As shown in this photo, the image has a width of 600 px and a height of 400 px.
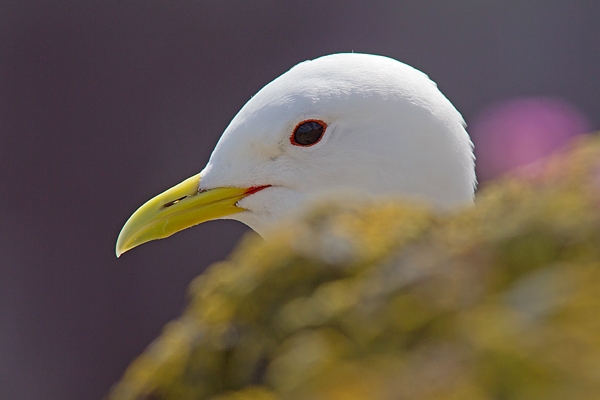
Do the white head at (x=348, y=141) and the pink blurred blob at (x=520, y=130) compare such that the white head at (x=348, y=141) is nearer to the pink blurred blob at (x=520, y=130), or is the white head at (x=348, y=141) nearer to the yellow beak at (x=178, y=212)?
the yellow beak at (x=178, y=212)

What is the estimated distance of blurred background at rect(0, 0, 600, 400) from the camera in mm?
6129

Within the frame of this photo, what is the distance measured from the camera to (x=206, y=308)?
91cm

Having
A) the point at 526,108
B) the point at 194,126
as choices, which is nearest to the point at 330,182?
the point at 526,108

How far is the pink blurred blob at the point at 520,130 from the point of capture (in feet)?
13.9

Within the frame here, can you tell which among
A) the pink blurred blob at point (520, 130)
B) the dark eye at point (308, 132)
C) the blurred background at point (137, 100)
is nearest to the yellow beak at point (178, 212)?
the dark eye at point (308, 132)

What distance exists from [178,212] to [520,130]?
263 cm

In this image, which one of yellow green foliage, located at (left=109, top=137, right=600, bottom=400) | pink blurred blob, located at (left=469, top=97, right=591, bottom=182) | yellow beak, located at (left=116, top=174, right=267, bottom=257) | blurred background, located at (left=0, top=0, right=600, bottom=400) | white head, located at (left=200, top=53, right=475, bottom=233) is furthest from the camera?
blurred background, located at (left=0, top=0, right=600, bottom=400)

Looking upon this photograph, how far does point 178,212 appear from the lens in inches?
101

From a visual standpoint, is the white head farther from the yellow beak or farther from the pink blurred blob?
the pink blurred blob

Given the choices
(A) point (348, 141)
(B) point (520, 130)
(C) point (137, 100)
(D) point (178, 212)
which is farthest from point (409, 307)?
(C) point (137, 100)

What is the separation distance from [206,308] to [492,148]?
4158 mm

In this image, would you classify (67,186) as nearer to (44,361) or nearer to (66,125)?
(66,125)

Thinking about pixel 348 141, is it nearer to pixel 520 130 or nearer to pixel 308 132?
pixel 308 132

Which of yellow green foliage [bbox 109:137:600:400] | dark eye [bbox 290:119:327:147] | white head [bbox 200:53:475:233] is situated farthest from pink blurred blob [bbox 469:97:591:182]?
yellow green foliage [bbox 109:137:600:400]
